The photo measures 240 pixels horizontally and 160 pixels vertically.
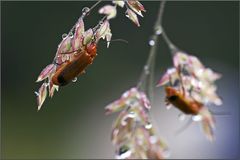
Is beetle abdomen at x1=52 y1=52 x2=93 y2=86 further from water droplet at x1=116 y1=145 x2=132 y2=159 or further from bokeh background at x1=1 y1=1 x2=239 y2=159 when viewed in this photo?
bokeh background at x1=1 y1=1 x2=239 y2=159

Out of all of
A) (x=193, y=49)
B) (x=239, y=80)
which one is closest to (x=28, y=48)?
(x=193, y=49)

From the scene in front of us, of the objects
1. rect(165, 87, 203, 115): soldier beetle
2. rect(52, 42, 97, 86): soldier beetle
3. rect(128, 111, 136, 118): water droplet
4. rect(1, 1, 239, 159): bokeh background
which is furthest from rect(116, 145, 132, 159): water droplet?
rect(1, 1, 239, 159): bokeh background

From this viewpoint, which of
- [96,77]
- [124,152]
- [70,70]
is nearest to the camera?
[70,70]

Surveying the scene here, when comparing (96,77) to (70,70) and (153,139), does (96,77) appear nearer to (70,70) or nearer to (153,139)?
(153,139)

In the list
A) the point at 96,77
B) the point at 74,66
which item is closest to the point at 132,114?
the point at 74,66

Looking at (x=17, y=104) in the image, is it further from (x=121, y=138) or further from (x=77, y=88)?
(x=121, y=138)

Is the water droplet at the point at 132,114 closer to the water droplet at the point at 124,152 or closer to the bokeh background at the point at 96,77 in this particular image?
the water droplet at the point at 124,152

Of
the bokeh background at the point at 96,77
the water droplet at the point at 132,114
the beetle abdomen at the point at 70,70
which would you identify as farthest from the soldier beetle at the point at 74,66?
the bokeh background at the point at 96,77
